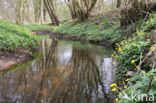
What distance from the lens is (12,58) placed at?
4859 millimetres

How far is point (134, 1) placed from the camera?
608cm

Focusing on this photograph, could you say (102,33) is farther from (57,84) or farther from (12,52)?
(57,84)

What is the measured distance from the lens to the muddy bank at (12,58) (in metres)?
4.36

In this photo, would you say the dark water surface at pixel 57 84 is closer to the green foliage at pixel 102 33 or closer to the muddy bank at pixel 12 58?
the muddy bank at pixel 12 58

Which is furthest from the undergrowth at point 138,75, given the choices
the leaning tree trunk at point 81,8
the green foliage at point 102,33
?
the leaning tree trunk at point 81,8

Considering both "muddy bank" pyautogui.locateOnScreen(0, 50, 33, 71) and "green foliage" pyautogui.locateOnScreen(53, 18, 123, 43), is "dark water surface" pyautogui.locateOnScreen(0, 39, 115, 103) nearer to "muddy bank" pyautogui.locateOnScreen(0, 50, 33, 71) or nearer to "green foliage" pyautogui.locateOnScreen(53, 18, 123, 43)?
"muddy bank" pyautogui.locateOnScreen(0, 50, 33, 71)

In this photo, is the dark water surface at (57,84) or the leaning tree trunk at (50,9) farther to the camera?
the leaning tree trunk at (50,9)

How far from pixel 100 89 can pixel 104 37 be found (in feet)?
19.5

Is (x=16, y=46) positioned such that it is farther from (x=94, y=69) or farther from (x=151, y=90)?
(x=151, y=90)

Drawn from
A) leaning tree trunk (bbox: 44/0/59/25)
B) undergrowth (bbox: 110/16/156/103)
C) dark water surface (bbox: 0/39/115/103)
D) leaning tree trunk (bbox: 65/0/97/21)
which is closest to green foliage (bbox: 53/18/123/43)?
leaning tree trunk (bbox: 65/0/97/21)

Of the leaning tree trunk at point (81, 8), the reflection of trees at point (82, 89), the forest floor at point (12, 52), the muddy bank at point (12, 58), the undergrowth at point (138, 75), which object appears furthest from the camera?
the leaning tree trunk at point (81, 8)

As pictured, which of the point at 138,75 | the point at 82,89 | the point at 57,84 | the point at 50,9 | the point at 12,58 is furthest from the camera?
the point at 50,9

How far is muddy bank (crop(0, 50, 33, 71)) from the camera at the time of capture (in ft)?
14.3

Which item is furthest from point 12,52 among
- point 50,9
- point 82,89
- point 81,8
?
point 50,9
